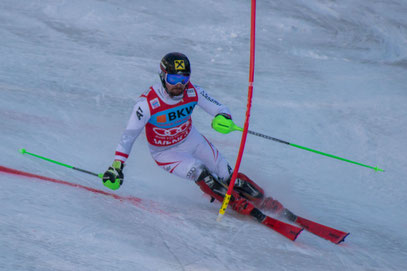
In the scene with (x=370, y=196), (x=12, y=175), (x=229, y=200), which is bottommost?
(x=12, y=175)

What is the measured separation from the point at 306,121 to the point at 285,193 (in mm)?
1834

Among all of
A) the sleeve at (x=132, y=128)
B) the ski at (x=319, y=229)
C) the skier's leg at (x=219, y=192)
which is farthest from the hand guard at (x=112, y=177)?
the ski at (x=319, y=229)

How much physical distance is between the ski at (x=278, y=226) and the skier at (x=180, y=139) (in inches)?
1.1

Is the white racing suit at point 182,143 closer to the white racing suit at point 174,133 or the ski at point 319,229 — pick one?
the white racing suit at point 174,133

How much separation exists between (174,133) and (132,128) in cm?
47

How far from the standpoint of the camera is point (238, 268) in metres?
3.53

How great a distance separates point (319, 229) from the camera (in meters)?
4.52

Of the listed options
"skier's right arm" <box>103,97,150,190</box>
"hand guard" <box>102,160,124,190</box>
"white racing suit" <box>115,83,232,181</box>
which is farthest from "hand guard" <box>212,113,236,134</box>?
"hand guard" <box>102,160,124,190</box>

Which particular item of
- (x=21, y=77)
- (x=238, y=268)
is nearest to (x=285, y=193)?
(x=238, y=268)

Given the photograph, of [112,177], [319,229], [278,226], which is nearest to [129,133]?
[112,177]

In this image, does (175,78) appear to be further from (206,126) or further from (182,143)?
(206,126)

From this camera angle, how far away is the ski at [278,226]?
Result: 13.7 ft

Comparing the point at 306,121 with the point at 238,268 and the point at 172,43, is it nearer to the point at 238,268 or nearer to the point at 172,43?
the point at 172,43

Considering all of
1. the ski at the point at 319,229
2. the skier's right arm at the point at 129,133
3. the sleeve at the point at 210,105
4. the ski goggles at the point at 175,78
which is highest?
the ski goggles at the point at 175,78
